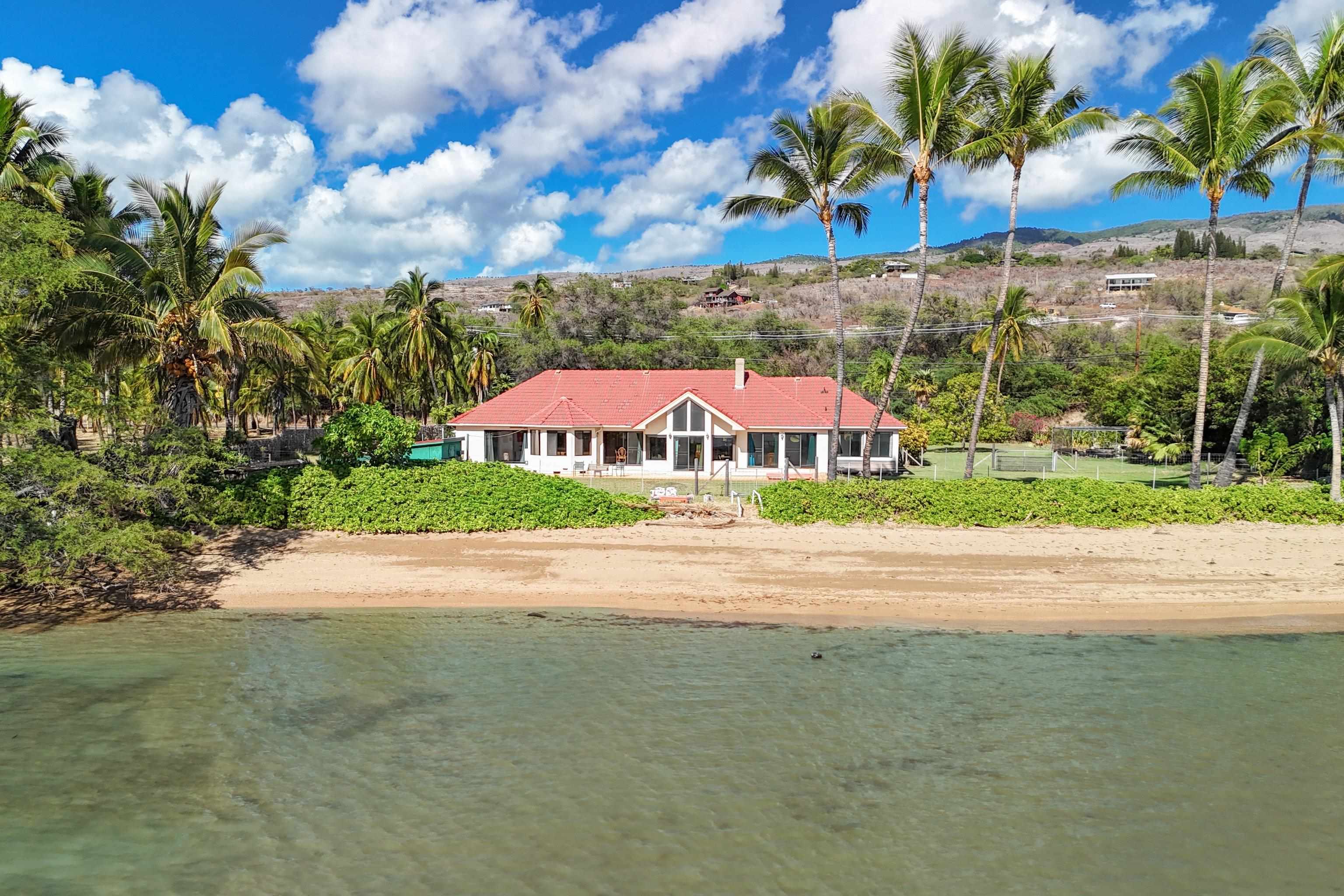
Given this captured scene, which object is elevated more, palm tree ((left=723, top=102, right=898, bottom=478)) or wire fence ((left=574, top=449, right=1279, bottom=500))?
palm tree ((left=723, top=102, right=898, bottom=478))

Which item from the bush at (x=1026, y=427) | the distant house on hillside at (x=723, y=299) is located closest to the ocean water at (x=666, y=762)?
the bush at (x=1026, y=427)

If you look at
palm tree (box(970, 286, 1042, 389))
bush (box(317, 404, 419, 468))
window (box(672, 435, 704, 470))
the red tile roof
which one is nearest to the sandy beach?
bush (box(317, 404, 419, 468))

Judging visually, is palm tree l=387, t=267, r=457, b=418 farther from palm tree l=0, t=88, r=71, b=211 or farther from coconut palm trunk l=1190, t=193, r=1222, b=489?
coconut palm trunk l=1190, t=193, r=1222, b=489

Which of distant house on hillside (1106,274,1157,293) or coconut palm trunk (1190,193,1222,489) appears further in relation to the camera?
distant house on hillside (1106,274,1157,293)

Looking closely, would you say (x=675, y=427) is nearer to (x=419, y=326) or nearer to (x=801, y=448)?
(x=801, y=448)

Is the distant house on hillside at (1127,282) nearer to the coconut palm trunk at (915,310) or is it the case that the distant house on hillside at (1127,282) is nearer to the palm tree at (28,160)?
the coconut palm trunk at (915,310)

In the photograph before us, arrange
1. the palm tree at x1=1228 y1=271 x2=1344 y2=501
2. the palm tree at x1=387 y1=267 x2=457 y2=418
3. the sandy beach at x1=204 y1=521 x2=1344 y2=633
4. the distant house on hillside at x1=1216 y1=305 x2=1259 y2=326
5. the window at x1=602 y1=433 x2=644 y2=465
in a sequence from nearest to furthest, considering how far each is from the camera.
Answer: the sandy beach at x1=204 y1=521 x2=1344 y2=633 < the palm tree at x1=1228 y1=271 x2=1344 y2=501 < the window at x1=602 y1=433 x2=644 y2=465 < the palm tree at x1=387 y1=267 x2=457 y2=418 < the distant house on hillside at x1=1216 y1=305 x2=1259 y2=326

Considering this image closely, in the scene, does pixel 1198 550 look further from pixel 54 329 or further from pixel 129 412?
A: pixel 54 329
